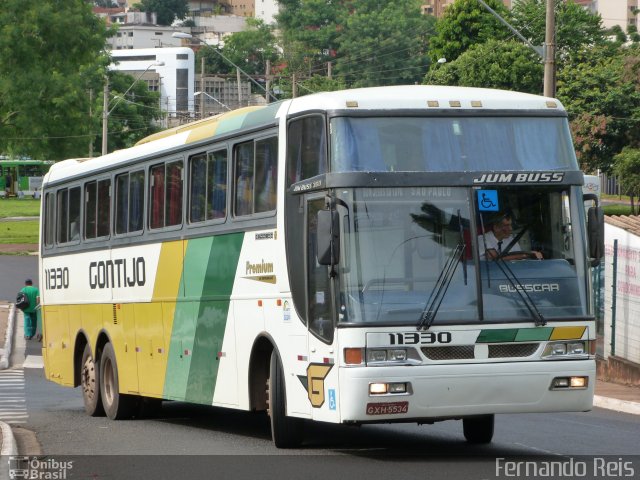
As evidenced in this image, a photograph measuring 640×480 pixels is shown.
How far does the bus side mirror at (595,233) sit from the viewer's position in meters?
12.5

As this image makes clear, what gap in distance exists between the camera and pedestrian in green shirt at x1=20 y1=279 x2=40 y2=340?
36.9 metres

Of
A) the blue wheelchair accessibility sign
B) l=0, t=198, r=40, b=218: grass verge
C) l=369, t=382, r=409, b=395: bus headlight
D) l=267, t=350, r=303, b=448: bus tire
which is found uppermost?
l=0, t=198, r=40, b=218: grass verge

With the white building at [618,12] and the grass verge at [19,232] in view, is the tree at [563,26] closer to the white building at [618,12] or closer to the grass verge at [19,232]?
the grass verge at [19,232]

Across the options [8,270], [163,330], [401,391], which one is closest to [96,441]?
[163,330]

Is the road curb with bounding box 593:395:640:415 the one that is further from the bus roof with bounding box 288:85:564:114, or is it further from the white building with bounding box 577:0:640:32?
the white building with bounding box 577:0:640:32

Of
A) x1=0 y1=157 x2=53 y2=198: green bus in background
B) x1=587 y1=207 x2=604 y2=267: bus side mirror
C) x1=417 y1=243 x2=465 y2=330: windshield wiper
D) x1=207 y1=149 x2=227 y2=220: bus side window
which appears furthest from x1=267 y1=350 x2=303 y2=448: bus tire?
x1=0 y1=157 x2=53 y2=198: green bus in background

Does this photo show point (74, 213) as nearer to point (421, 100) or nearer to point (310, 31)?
point (421, 100)

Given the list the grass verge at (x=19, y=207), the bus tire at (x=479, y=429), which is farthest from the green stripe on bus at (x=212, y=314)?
the grass verge at (x=19, y=207)

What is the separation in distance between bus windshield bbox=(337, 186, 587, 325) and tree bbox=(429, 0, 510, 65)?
80.4 meters

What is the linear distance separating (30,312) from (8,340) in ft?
3.39

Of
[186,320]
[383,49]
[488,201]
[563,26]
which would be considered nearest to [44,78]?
[563,26]

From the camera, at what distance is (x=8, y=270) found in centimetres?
5175

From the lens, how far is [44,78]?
56750 mm

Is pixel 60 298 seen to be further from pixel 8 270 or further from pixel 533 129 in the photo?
pixel 8 270
